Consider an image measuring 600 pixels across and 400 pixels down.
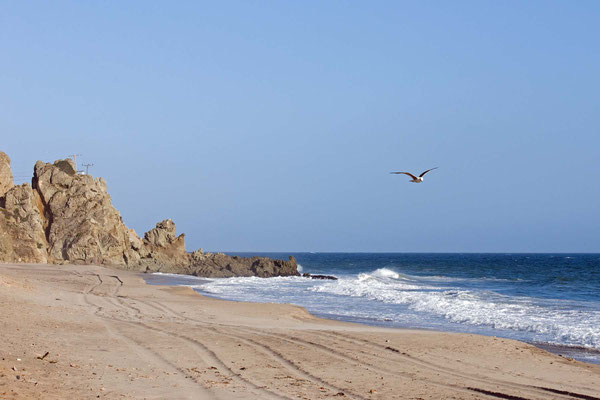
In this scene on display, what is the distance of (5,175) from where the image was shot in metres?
51.9

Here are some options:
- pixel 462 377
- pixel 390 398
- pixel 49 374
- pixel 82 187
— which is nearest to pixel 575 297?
pixel 462 377

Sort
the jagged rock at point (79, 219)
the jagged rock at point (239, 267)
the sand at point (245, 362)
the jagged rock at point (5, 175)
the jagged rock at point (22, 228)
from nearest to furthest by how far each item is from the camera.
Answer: the sand at point (245, 362), the jagged rock at point (22, 228), the jagged rock at point (5, 175), the jagged rock at point (79, 219), the jagged rock at point (239, 267)

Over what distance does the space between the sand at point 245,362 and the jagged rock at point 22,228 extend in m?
31.9

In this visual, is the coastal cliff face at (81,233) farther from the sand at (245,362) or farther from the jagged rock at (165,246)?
the sand at (245,362)

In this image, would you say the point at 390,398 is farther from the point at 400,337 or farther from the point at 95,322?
the point at 95,322

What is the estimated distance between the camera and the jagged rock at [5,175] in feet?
168

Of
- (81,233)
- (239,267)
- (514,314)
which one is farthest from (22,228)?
(514,314)

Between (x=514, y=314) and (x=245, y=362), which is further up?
(x=245, y=362)

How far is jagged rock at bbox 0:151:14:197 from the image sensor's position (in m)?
51.3

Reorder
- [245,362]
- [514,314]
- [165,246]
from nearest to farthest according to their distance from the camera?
[245,362] → [514,314] → [165,246]

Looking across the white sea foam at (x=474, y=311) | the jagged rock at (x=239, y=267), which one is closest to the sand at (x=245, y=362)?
the white sea foam at (x=474, y=311)

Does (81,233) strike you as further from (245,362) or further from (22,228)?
(245,362)

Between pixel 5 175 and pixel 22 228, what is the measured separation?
229 inches

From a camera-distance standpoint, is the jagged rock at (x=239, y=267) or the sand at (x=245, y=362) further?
the jagged rock at (x=239, y=267)
